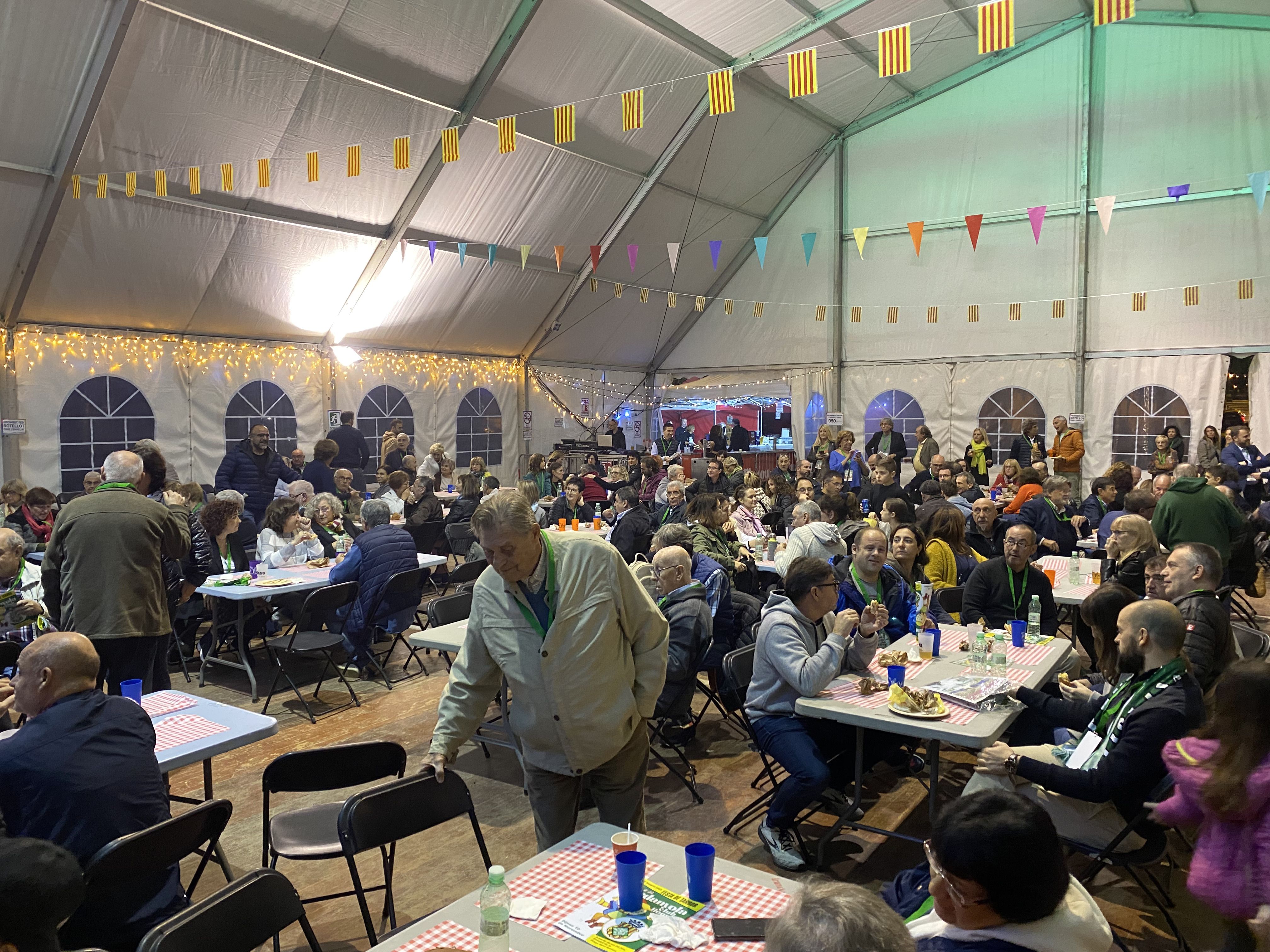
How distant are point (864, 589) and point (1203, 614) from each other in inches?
58.0

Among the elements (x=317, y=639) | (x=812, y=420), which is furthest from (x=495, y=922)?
(x=812, y=420)

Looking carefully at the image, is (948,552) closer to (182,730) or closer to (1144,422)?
(182,730)

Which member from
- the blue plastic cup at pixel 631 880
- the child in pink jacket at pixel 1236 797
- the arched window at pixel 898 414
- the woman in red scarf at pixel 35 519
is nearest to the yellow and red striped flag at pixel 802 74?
the child in pink jacket at pixel 1236 797

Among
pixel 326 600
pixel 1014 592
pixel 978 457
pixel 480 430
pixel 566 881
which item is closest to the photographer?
pixel 566 881

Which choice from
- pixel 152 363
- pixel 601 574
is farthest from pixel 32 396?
pixel 601 574

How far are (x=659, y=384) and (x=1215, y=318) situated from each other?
390 inches

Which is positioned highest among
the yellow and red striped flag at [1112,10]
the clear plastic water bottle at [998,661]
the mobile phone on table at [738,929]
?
the yellow and red striped flag at [1112,10]

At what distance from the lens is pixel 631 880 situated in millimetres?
1982

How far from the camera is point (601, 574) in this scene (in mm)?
2664

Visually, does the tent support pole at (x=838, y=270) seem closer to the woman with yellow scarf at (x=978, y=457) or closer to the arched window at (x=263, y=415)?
the woman with yellow scarf at (x=978, y=457)

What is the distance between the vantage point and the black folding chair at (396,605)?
580 cm

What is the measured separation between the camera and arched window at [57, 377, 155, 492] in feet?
32.5

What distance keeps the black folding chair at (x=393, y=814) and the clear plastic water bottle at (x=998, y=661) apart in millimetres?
2368

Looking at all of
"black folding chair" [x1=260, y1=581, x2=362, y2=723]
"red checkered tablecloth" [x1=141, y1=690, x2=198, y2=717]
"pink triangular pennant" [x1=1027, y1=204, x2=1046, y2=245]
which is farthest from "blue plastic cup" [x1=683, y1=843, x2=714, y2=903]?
"pink triangular pennant" [x1=1027, y1=204, x2=1046, y2=245]
